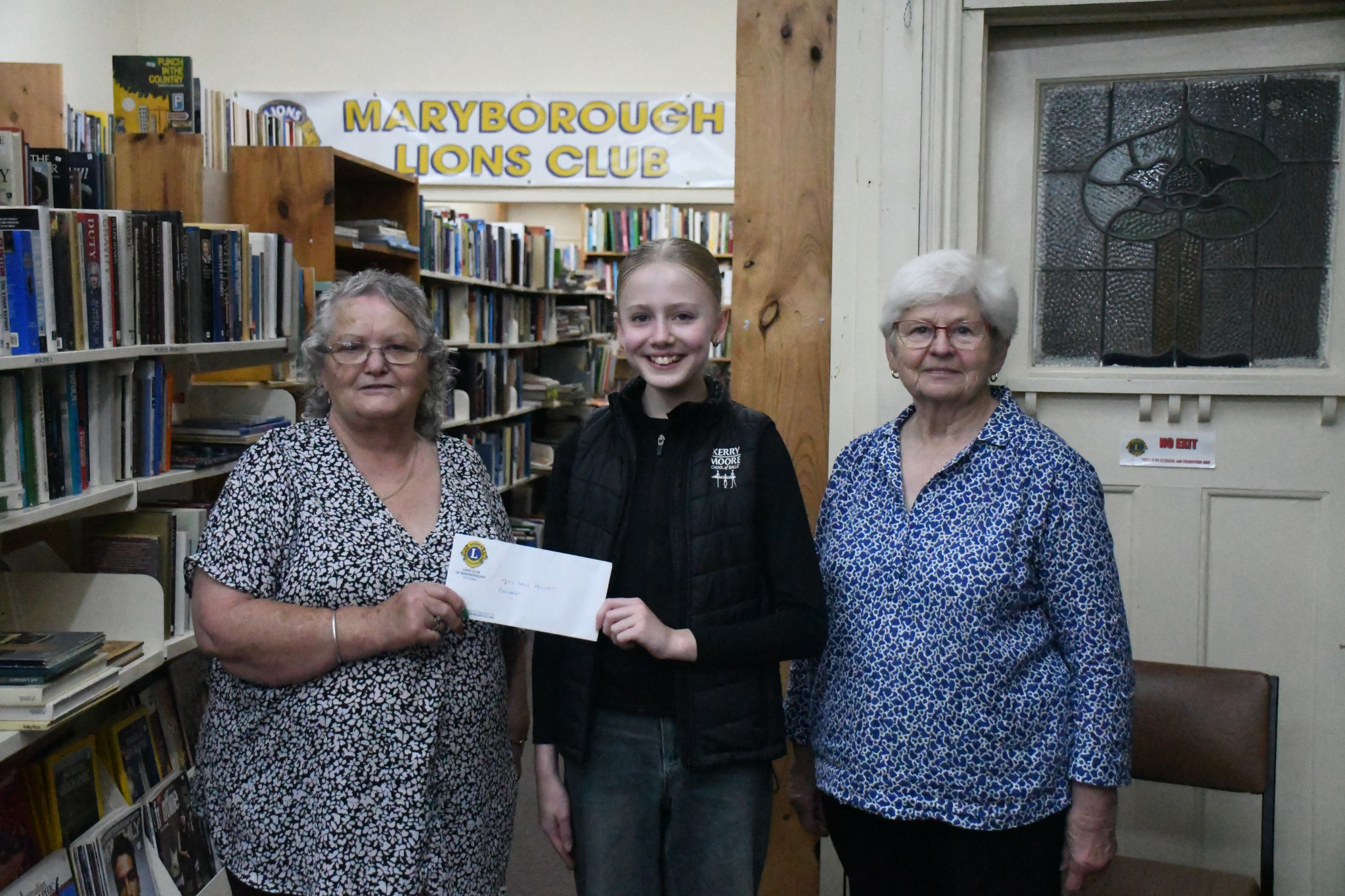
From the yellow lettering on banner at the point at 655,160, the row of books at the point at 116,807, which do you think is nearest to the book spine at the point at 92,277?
the row of books at the point at 116,807

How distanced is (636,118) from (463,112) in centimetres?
135

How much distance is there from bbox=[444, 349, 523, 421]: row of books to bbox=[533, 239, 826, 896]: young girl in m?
3.96

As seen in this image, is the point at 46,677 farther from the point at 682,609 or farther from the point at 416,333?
the point at 682,609

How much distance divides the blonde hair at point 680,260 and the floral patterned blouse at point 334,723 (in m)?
0.50

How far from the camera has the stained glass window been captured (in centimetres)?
236

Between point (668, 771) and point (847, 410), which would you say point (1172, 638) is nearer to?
point (847, 410)

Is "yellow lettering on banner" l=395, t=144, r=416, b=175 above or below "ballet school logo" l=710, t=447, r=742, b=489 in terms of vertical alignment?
above

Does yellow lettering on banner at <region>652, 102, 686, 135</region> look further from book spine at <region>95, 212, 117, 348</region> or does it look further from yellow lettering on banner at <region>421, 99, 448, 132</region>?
book spine at <region>95, 212, 117, 348</region>

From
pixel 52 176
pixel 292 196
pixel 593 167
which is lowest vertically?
pixel 52 176

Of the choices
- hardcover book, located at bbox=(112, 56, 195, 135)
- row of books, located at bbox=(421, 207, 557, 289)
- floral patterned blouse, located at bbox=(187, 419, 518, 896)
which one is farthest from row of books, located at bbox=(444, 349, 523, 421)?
floral patterned blouse, located at bbox=(187, 419, 518, 896)

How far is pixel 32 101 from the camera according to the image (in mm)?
3328

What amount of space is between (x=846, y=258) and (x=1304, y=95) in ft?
3.46

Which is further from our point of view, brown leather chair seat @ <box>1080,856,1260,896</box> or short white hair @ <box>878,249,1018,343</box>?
brown leather chair seat @ <box>1080,856,1260,896</box>

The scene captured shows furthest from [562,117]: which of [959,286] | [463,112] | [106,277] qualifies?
[959,286]
